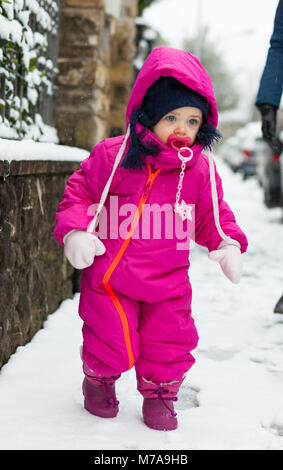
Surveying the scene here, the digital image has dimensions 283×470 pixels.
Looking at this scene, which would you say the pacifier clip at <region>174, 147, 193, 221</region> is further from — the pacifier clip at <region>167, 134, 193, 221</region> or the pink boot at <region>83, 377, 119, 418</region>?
the pink boot at <region>83, 377, 119, 418</region>

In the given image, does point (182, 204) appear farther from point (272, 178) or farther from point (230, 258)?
point (272, 178)

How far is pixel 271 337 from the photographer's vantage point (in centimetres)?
348

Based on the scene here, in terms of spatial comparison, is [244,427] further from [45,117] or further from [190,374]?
[45,117]

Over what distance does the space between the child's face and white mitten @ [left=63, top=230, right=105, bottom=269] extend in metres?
0.44

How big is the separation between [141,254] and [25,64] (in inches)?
60.8

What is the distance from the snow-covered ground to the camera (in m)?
2.14

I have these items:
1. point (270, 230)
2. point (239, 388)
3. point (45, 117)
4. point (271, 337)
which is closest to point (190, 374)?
point (239, 388)

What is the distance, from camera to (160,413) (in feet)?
7.35

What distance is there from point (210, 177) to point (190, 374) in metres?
1.05

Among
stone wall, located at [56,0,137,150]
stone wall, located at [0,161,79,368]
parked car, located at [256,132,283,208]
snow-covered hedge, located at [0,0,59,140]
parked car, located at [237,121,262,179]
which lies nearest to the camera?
stone wall, located at [0,161,79,368]

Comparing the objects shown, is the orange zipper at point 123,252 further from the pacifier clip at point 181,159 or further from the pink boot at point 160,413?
the pink boot at point 160,413

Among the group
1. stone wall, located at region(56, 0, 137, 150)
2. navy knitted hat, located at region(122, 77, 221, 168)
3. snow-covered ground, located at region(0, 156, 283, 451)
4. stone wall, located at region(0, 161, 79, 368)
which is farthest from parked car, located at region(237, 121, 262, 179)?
navy knitted hat, located at region(122, 77, 221, 168)

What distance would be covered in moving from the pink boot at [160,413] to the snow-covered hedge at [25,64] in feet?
4.68

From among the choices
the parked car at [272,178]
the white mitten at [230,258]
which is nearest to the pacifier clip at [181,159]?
the white mitten at [230,258]
